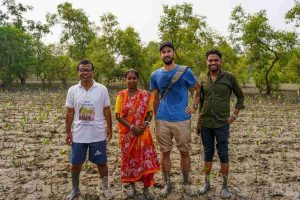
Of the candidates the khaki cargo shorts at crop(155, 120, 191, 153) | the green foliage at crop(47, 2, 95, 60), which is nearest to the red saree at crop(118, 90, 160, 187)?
the khaki cargo shorts at crop(155, 120, 191, 153)

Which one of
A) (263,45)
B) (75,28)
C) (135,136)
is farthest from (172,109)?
(75,28)

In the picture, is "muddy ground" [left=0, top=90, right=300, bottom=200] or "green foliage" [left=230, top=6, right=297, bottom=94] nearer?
"muddy ground" [left=0, top=90, right=300, bottom=200]

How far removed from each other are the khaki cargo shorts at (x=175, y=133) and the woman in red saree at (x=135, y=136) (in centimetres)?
18

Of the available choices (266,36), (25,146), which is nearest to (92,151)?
(25,146)

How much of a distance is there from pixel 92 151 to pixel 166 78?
1.24m

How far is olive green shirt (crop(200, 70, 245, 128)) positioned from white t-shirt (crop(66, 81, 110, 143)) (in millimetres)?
1275

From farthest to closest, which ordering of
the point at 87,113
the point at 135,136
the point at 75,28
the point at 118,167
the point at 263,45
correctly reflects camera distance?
the point at 75,28
the point at 263,45
the point at 118,167
the point at 135,136
the point at 87,113

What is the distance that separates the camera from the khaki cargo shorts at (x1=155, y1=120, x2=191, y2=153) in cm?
429

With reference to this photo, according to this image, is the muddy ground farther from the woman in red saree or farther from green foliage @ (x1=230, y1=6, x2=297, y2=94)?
green foliage @ (x1=230, y1=6, x2=297, y2=94)

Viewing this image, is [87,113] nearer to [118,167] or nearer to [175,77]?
[175,77]

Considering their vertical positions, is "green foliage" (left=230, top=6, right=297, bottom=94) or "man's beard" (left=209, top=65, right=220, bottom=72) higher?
"green foliage" (left=230, top=6, right=297, bottom=94)

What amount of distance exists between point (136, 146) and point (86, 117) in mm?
694

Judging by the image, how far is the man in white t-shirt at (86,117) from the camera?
404cm

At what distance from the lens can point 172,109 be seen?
429 centimetres
